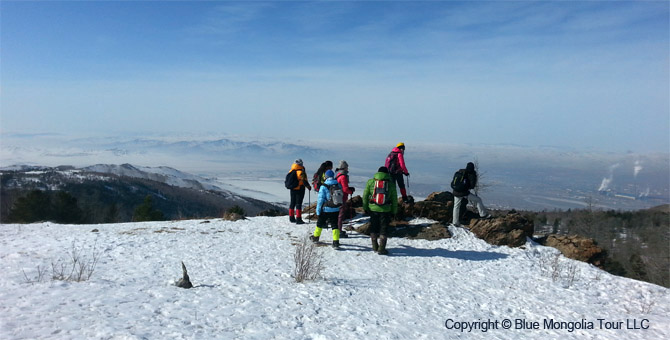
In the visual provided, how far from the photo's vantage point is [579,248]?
11312 mm

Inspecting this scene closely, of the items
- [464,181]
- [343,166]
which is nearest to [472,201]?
[464,181]

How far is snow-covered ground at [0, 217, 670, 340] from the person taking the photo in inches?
195

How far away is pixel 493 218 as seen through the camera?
12.3m

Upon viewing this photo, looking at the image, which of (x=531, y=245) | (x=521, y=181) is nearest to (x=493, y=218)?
(x=531, y=245)

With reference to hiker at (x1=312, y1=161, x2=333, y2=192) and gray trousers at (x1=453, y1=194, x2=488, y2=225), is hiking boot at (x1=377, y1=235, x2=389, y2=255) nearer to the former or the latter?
hiker at (x1=312, y1=161, x2=333, y2=192)

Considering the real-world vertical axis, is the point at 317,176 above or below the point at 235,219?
above

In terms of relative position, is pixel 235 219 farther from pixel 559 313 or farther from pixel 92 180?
pixel 92 180

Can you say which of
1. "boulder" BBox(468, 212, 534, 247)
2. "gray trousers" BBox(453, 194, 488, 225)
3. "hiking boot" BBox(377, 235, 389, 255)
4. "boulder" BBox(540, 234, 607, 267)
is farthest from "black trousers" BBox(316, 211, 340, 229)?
"boulder" BBox(540, 234, 607, 267)

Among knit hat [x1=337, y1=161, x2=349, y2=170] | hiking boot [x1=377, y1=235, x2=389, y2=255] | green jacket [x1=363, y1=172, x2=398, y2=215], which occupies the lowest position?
hiking boot [x1=377, y1=235, x2=389, y2=255]

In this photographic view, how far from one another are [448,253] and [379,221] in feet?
7.68

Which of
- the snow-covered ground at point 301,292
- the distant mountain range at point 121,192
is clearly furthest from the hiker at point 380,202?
the distant mountain range at point 121,192

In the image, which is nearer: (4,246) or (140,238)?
(4,246)

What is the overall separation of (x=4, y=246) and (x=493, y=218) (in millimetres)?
13541

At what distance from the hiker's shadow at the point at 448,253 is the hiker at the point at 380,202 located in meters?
0.70
